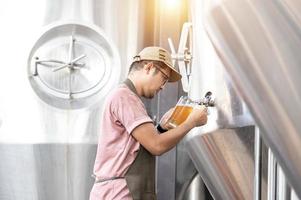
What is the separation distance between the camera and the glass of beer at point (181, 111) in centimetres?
154

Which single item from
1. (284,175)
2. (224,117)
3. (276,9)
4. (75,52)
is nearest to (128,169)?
(224,117)

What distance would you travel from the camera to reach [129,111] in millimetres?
1511

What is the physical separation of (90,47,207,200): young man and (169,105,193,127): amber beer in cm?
7

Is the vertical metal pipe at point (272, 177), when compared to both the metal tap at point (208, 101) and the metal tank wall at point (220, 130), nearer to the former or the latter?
the metal tank wall at point (220, 130)

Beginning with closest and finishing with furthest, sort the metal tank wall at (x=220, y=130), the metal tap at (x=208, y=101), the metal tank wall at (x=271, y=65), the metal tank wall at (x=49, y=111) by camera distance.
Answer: the metal tank wall at (x=271, y=65), the metal tank wall at (x=220, y=130), the metal tap at (x=208, y=101), the metal tank wall at (x=49, y=111)

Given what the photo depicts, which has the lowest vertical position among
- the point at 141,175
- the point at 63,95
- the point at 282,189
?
the point at 141,175

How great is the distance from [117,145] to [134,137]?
0.26 feet

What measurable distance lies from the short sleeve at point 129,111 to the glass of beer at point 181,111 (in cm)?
12

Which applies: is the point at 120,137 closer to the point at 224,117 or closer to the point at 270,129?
the point at 224,117

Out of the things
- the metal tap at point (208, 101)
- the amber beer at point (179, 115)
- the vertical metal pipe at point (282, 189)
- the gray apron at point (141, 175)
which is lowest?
the gray apron at point (141, 175)

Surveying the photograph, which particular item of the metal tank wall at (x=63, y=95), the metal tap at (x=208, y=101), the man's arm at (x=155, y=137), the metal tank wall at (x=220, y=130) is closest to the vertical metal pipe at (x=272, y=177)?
the metal tank wall at (x=220, y=130)

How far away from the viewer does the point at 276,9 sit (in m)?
0.73

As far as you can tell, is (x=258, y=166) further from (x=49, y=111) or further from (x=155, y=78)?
(x=49, y=111)

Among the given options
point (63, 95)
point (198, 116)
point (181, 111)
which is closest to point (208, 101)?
point (198, 116)
